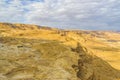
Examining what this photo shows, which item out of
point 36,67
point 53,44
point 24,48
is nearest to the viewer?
point 36,67

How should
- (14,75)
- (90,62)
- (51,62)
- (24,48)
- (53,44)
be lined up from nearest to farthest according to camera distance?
(14,75) < (51,62) < (24,48) < (53,44) < (90,62)

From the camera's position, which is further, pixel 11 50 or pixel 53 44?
pixel 53 44

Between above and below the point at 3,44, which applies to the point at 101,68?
below

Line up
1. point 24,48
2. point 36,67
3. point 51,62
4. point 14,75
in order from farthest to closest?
1. point 24,48
2. point 51,62
3. point 36,67
4. point 14,75

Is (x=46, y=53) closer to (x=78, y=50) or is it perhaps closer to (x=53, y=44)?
(x=53, y=44)

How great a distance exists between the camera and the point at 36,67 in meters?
10.5

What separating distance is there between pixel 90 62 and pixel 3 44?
4.68 metres

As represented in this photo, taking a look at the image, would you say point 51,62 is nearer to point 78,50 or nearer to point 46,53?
point 46,53

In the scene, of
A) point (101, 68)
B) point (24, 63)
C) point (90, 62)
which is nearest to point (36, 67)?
point (24, 63)

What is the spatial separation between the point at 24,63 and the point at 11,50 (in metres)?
1.23

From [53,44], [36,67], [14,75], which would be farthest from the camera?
[53,44]

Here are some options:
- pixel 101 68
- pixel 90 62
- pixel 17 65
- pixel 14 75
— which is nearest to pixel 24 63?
pixel 17 65

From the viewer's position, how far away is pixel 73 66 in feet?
38.7

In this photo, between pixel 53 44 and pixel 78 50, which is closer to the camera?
pixel 53 44
